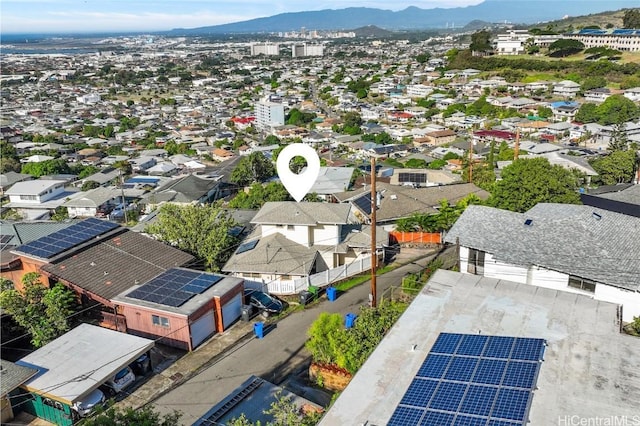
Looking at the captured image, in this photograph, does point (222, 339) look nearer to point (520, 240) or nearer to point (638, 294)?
point (520, 240)

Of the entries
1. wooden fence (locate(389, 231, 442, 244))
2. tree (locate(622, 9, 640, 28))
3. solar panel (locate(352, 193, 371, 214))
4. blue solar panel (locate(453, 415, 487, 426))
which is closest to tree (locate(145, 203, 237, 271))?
solar panel (locate(352, 193, 371, 214))

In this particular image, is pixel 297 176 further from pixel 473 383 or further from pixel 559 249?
pixel 473 383

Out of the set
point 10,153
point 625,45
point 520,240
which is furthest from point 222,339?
point 625,45

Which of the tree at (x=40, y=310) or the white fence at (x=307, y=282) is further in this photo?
the white fence at (x=307, y=282)

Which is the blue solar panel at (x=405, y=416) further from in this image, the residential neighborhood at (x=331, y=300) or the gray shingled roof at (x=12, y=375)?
the gray shingled roof at (x=12, y=375)

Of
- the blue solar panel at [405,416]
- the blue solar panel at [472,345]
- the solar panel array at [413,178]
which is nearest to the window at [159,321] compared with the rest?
the blue solar panel at [405,416]
